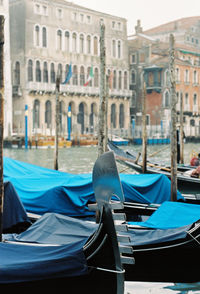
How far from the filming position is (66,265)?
8.29 feet

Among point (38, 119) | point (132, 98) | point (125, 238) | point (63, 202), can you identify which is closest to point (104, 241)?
point (125, 238)

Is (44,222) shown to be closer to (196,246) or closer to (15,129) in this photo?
(196,246)

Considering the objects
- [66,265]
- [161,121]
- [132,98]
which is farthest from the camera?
[132,98]

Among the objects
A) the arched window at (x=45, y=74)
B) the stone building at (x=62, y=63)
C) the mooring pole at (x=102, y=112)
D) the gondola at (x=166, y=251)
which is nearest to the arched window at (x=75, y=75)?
the stone building at (x=62, y=63)

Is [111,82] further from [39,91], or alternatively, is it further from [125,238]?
[125,238]

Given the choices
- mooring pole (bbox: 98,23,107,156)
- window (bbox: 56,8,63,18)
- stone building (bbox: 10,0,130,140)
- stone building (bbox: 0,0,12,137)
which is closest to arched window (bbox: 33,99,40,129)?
stone building (bbox: 10,0,130,140)

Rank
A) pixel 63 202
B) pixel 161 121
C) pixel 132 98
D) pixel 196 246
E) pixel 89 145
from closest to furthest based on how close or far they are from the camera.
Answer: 1. pixel 196 246
2. pixel 63 202
3. pixel 89 145
4. pixel 161 121
5. pixel 132 98

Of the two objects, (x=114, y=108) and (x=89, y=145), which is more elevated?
(x=114, y=108)

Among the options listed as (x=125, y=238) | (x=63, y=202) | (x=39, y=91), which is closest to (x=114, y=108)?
(x=39, y=91)

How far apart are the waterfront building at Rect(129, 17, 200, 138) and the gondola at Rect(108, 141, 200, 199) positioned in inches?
622

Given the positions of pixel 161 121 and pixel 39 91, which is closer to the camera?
pixel 39 91

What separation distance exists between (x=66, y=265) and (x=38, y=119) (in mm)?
20334

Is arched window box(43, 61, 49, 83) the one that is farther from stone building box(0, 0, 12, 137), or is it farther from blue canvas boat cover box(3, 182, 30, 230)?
blue canvas boat cover box(3, 182, 30, 230)

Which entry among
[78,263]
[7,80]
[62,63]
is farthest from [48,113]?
[78,263]
